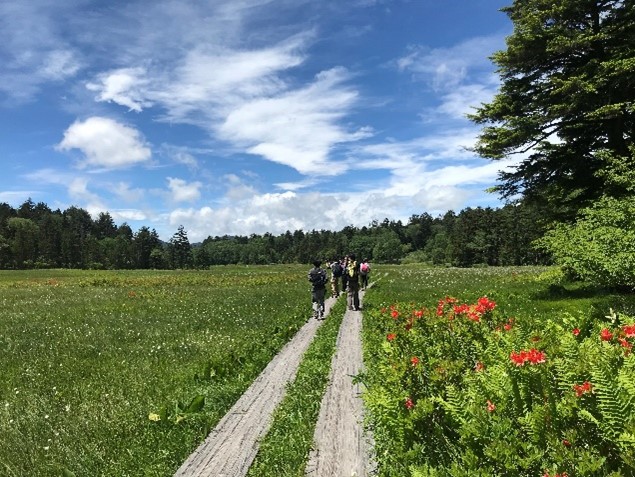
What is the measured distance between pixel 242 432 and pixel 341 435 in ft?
4.84

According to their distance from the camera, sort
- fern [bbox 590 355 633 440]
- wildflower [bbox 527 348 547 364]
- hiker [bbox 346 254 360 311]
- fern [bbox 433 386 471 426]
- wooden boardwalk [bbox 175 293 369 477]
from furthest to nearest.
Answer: hiker [bbox 346 254 360 311] → wooden boardwalk [bbox 175 293 369 477] → wildflower [bbox 527 348 547 364] → fern [bbox 433 386 471 426] → fern [bbox 590 355 633 440]

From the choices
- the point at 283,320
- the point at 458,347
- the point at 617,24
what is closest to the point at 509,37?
the point at 617,24

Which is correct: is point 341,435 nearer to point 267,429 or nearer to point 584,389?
point 267,429


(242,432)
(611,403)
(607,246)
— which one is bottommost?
(242,432)

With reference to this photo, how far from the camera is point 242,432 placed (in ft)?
20.9

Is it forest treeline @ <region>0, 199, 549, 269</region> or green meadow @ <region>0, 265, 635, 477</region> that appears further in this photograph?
forest treeline @ <region>0, 199, 549, 269</region>

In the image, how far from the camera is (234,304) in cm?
2370

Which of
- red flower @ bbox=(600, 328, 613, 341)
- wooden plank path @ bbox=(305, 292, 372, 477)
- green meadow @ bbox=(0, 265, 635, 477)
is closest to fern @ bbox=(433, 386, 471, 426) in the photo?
green meadow @ bbox=(0, 265, 635, 477)

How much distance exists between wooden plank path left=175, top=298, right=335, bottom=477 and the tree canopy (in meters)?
15.3

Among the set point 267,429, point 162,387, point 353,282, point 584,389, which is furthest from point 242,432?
point 353,282

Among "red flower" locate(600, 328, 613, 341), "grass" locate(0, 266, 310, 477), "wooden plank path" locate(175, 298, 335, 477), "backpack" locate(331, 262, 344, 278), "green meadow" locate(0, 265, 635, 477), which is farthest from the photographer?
"backpack" locate(331, 262, 344, 278)

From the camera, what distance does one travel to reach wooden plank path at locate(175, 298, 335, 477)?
5355 mm

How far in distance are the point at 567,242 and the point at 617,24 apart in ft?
32.1

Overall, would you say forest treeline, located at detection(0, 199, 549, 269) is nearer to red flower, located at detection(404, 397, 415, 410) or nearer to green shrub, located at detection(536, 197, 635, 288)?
green shrub, located at detection(536, 197, 635, 288)
